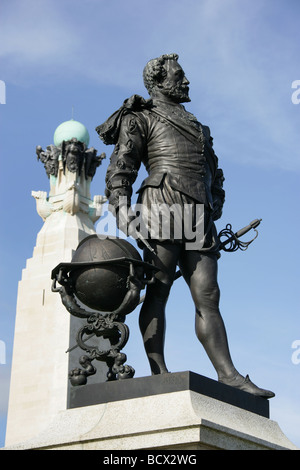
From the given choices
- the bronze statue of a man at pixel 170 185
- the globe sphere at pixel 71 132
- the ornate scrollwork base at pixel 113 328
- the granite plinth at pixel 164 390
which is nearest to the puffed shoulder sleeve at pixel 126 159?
the bronze statue of a man at pixel 170 185

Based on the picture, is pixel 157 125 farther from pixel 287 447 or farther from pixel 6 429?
pixel 6 429

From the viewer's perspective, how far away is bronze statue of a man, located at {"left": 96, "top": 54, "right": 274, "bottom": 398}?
8.38 m

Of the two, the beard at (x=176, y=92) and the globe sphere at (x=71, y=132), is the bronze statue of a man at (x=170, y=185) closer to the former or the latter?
the beard at (x=176, y=92)

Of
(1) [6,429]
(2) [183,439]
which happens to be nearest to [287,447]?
(2) [183,439]

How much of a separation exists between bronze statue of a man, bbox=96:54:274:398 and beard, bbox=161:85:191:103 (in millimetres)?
10

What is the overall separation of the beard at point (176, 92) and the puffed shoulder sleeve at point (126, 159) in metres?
0.50

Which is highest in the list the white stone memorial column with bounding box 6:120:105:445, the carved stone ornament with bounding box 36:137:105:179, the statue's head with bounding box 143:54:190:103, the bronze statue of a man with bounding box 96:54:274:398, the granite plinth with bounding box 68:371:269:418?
the carved stone ornament with bounding box 36:137:105:179

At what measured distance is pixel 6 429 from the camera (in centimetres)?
3825

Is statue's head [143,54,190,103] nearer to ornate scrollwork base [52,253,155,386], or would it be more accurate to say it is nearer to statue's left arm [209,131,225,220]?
statue's left arm [209,131,225,220]

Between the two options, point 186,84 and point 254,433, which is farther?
point 186,84

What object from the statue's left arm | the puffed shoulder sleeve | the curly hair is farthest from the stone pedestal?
the curly hair

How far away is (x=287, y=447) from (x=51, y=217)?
116 ft
